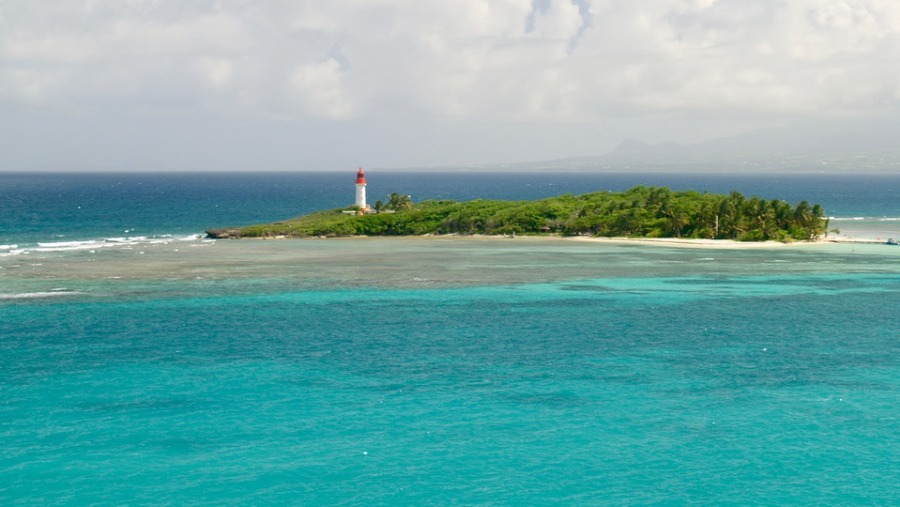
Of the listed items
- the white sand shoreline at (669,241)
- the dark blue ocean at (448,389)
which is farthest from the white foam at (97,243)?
the dark blue ocean at (448,389)

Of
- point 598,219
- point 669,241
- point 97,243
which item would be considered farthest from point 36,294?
point 598,219

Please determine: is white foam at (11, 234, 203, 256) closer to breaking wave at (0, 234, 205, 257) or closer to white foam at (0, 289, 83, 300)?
breaking wave at (0, 234, 205, 257)

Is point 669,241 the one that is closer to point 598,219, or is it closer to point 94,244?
point 598,219

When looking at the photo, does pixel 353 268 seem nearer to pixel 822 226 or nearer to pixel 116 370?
pixel 116 370

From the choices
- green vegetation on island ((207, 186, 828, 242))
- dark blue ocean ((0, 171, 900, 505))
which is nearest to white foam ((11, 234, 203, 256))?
green vegetation on island ((207, 186, 828, 242))

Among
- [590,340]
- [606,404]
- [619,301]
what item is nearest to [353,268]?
[619,301]

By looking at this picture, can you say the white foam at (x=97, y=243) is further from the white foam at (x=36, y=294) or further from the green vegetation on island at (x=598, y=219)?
the white foam at (x=36, y=294)
